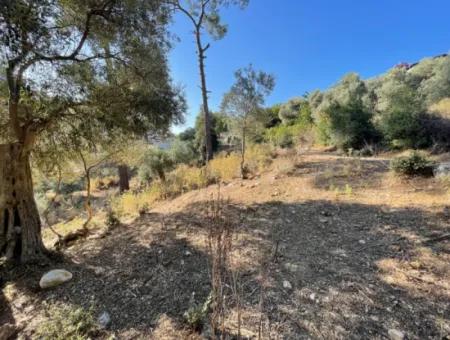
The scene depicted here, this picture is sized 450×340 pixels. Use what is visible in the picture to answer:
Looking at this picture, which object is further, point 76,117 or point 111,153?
point 111,153

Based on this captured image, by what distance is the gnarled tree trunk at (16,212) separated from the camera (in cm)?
310

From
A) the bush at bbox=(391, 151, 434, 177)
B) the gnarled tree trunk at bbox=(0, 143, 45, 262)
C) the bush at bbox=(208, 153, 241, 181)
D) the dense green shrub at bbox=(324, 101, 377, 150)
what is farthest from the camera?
the dense green shrub at bbox=(324, 101, 377, 150)

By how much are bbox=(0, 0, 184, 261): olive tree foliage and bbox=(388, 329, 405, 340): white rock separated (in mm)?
3987

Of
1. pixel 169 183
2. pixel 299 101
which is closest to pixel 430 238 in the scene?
pixel 169 183

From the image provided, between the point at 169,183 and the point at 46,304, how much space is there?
4.38 meters

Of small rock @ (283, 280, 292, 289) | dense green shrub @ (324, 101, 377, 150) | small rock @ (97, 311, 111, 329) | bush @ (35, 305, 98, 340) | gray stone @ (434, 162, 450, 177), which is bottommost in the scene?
small rock @ (97, 311, 111, 329)

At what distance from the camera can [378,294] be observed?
6.70 ft

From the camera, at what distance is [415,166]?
4711mm

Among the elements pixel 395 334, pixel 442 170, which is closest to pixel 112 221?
pixel 395 334

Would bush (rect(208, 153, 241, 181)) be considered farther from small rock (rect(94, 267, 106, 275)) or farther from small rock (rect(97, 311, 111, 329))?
small rock (rect(97, 311, 111, 329))

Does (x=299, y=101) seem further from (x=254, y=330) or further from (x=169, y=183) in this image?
(x=254, y=330)

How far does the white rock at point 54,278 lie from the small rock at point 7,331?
550 mm

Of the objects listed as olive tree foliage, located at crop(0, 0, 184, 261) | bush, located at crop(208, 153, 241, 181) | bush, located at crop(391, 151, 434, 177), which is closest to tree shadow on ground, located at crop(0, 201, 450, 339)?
olive tree foliage, located at crop(0, 0, 184, 261)

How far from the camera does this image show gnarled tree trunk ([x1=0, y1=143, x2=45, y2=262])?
10.2 feet
